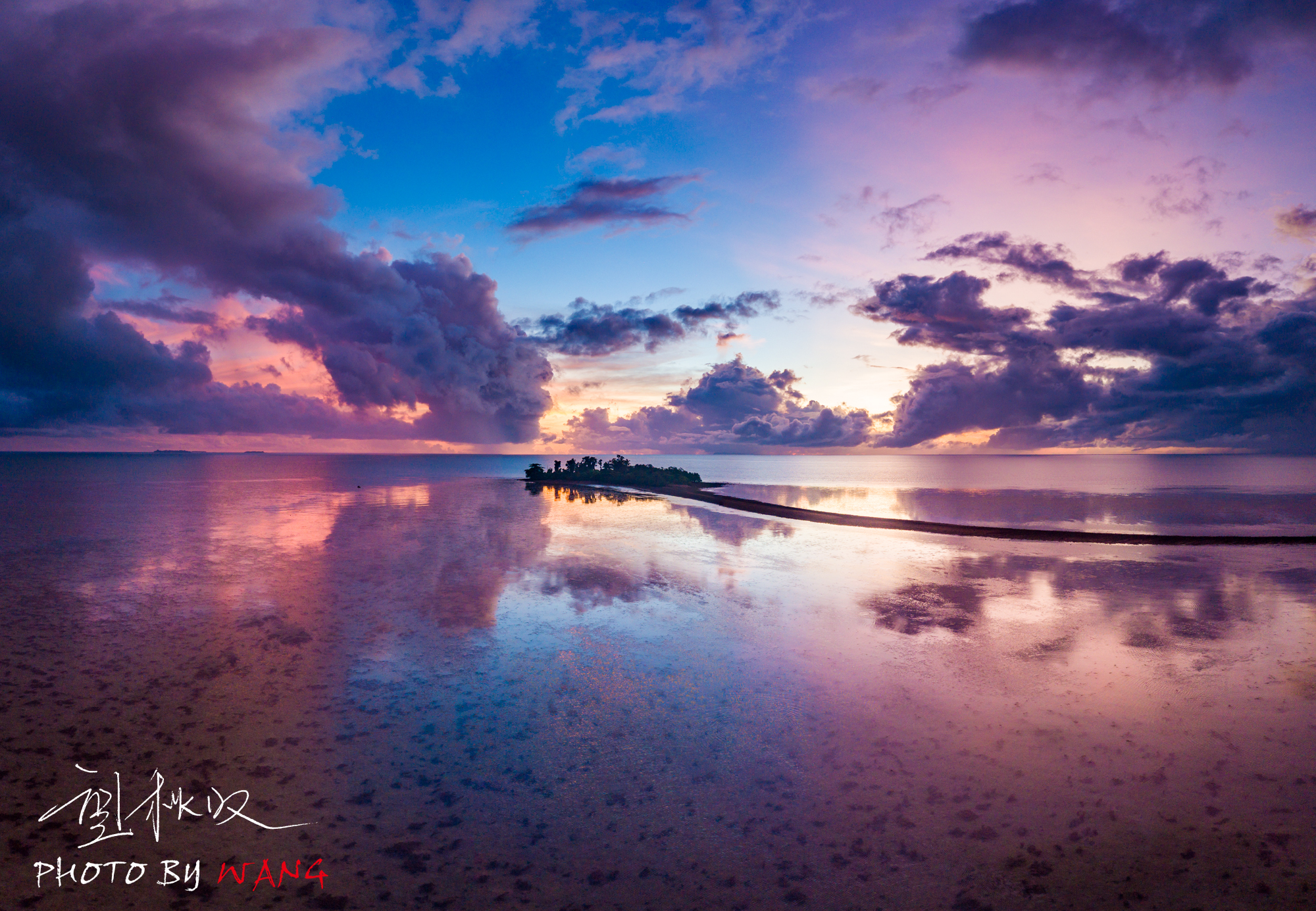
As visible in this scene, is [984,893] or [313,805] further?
[313,805]

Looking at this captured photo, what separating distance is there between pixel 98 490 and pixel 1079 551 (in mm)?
109375

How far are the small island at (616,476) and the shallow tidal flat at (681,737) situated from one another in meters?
77.6

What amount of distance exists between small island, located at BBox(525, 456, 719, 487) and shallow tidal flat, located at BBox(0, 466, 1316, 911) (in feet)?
254

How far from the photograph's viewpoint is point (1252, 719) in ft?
32.0

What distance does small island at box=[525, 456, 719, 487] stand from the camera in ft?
327

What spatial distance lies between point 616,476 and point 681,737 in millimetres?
97803

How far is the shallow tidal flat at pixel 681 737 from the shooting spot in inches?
240

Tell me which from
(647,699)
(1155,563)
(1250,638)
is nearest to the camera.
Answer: (647,699)

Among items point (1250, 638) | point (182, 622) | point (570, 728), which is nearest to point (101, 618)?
point (182, 622)

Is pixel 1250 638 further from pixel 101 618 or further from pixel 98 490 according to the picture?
pixel 98 490

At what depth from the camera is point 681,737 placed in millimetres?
9195

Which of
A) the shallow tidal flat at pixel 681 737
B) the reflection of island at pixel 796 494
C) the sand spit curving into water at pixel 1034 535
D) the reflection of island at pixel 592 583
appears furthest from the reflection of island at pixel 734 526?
the shallow tidal flat at pixel 681 737

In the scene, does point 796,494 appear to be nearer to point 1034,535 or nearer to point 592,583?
point 1034,535

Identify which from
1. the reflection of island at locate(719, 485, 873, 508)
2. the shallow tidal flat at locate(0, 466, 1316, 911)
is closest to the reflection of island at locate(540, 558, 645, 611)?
the shallow tidal flat at locate(0, 466, 1316, 911)
